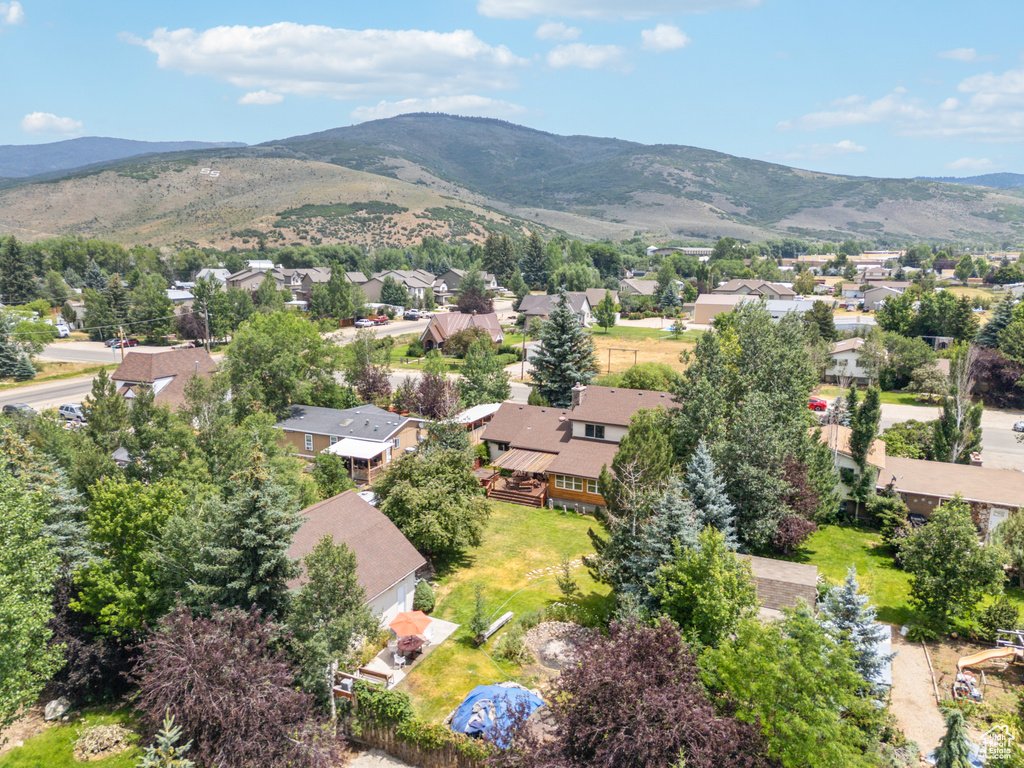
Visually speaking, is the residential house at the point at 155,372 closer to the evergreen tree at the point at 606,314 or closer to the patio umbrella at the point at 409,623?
the patio umbrella at the point at 409,623

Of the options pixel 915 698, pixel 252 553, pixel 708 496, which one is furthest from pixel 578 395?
pixel 252 553

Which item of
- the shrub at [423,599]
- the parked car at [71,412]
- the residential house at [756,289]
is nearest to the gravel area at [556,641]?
the shrub at [423,599]

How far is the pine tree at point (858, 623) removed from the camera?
1914 cm

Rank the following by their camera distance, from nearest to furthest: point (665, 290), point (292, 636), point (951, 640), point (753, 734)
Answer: point (753, 734), point (292, 636), point (951, 640), point (665, 290)

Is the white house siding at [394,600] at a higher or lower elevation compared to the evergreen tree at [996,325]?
lower

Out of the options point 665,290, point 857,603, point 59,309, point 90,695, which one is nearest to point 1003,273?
point 665,290

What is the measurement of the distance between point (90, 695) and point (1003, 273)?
162 metres

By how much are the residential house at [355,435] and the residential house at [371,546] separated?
12.5m

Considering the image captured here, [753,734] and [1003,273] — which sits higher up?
[1003,273]

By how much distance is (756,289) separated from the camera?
118875 millimetres

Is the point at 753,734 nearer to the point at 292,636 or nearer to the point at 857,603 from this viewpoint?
the point at 857,603

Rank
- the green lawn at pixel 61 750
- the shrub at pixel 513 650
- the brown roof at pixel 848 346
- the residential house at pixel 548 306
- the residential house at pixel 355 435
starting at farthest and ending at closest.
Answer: the residential house at pixel 548 306 → the brown roof at pixel 848 346 → the residential house at pixel 355 435 → the shrub at pixel 513 650 → the green lawn at pixel 61 750

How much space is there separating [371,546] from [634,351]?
6005 cm

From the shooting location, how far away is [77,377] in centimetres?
6812
